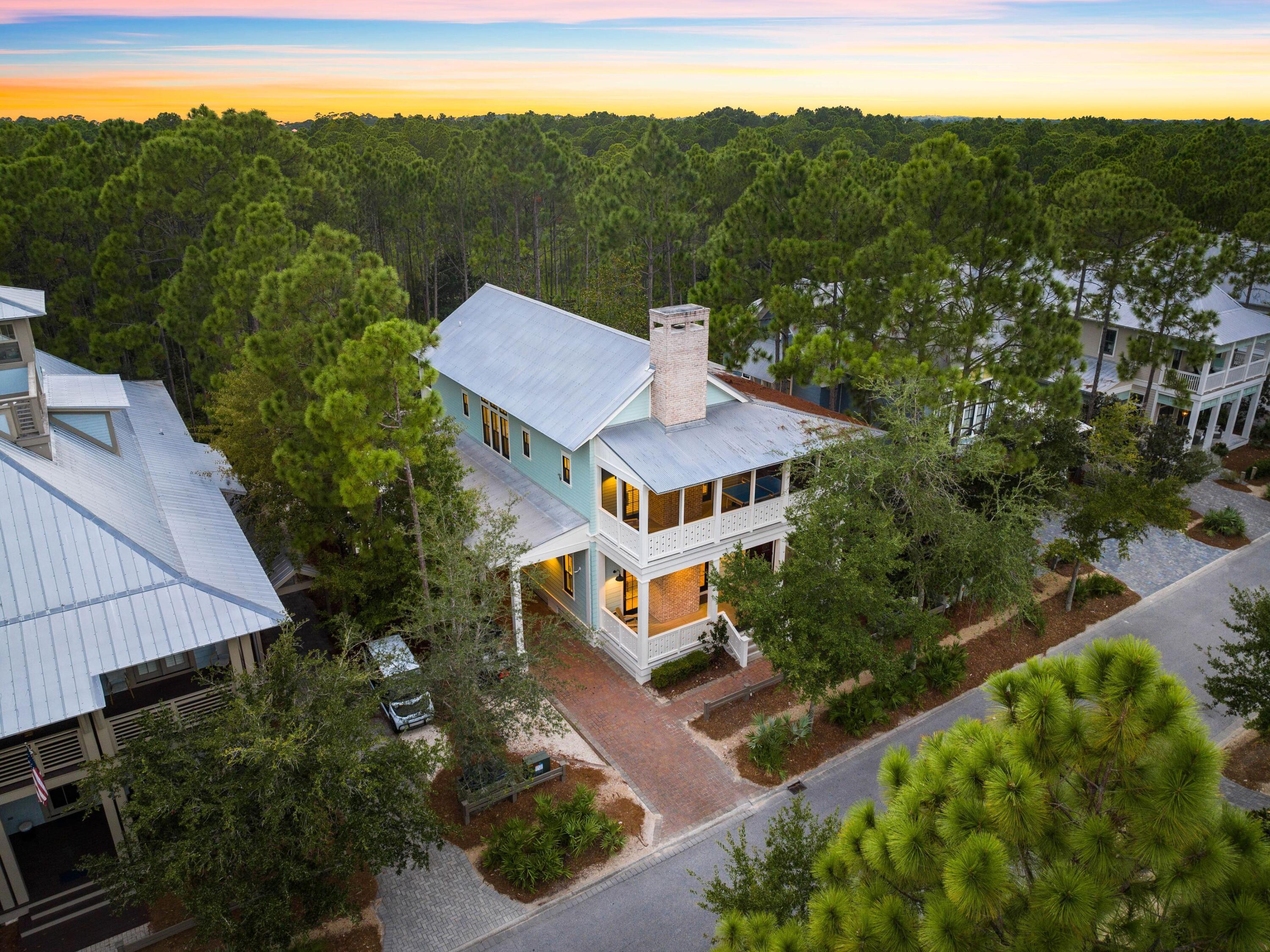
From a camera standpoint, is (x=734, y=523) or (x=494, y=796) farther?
(x=734, y=523)

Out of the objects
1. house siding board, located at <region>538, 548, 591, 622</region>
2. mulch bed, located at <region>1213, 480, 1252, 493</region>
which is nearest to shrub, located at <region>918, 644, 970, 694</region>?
house siding board, located at <region>538, 548, 591, 622</region>

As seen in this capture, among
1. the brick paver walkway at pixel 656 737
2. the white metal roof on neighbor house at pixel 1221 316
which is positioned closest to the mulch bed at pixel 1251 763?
the brick paver walkway at pixel 656 737

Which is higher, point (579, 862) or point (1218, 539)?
point (1218, 539)

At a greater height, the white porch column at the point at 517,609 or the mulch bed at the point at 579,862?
the white porch column at the point at 517,609

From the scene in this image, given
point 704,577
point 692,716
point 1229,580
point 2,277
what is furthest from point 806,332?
point 2,277

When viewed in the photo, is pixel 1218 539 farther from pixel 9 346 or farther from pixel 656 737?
pixel 9 346

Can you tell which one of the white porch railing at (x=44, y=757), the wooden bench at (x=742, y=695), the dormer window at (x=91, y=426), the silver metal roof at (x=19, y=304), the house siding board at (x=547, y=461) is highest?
the silver metal roof at (x=19, y=304)

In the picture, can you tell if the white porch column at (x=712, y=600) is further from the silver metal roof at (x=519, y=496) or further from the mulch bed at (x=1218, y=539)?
the mulch bed at (x=1218, y=539)

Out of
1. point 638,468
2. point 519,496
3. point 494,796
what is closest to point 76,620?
point 494,796
